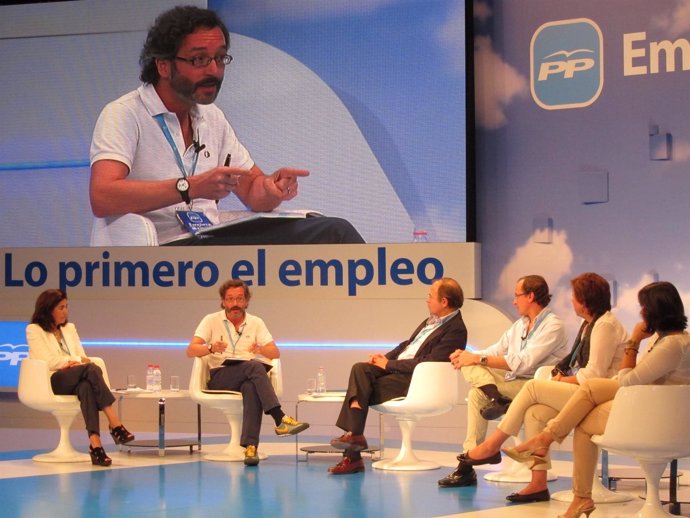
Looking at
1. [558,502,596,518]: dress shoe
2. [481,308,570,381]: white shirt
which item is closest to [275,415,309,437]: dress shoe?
[481,308,570,381]: white shirt

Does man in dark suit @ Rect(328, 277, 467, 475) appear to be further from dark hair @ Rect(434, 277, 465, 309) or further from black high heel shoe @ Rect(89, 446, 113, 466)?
black high heel shoe @ Rect(89, 446, 113, 466)

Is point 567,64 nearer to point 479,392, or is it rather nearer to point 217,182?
point 217,182

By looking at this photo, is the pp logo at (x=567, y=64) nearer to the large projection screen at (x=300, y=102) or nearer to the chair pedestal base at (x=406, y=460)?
the large projection screen at (x=300, y=102)

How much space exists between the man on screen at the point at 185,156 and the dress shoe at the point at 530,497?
3780mm

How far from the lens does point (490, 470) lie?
21.5ft

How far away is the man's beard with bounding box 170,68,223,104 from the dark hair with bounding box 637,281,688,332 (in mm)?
5201

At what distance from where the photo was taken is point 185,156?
9.07 metres

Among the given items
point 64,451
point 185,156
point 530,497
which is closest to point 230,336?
point 64,451

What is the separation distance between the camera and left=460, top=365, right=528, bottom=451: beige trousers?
A: 6.11 meters

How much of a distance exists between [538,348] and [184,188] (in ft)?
12.8

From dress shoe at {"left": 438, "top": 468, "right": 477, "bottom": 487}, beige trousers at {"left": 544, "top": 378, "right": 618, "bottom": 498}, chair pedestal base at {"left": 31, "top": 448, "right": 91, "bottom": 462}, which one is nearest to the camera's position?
beige trousers at {"left": 544, "top": 378, "right": 618, "bottom": 498}

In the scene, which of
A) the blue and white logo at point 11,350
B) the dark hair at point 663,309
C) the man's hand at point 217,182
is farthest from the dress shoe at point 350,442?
the blue and white logo at point 11,350

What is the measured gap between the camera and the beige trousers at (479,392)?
6.11 meters

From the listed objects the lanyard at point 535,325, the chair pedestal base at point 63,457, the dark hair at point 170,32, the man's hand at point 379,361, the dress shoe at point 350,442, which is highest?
the dark hair at point 170,32
